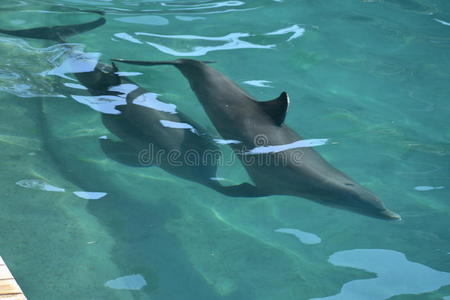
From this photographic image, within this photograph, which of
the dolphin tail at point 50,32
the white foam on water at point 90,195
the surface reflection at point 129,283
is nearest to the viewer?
the surface reflection at point 129,283

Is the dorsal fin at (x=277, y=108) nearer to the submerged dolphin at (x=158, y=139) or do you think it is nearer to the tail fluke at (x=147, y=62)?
the submerged dolphin at (x=158, y=139)

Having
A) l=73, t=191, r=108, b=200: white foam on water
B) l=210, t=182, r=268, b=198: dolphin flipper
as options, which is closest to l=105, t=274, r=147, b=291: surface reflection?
l=73, t=191, r=108, b=200: white foam on water

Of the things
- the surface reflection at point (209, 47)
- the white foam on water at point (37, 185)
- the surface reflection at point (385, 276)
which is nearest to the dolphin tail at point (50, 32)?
the surface reflection at point (209, 47)

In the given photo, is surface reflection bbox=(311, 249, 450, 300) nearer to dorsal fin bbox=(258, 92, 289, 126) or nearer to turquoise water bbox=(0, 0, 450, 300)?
turquoise water bbox=(0, 0, 450, 300)

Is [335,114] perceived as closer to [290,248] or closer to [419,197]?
[419,197]

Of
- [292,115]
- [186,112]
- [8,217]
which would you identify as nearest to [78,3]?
[186,112]

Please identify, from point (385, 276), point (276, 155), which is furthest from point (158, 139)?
point (385, 276)

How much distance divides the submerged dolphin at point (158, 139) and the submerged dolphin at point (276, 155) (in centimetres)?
23

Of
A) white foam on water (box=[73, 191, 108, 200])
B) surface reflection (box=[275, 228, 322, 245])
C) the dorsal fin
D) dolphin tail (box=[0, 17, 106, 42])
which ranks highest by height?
dolphin tail (box=[0, 17, 106, 42])

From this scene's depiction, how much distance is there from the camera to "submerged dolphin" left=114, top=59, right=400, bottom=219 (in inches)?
208

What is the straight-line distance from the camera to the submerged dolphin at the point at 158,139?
585cm

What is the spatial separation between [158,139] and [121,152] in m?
0.41

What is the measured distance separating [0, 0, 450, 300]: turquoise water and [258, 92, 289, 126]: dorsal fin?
2.04ft

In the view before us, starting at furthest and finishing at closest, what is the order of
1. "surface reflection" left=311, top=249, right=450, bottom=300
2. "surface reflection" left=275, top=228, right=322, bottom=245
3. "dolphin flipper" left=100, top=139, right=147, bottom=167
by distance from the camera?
"dolphin flipper" left=100, top=139, right=147, bottom=167 < "surface reflection" left=275, top=228, right=322, bottom=245 < "surface reflection" left=311, top=249, right=450, bottom=300
